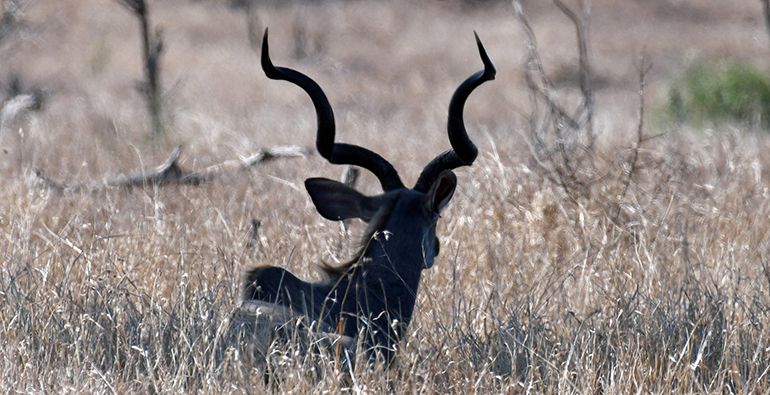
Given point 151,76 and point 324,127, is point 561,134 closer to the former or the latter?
point 324,127

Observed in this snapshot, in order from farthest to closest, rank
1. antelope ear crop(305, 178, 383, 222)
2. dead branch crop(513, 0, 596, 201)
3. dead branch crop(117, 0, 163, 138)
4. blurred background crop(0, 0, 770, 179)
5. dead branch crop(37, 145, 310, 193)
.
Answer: blurred background crop(0, 0, 770, 179), dead branch crop(117, 0, 163, 138), dead branch crop(37, 145, 310, 193), dead branch crop(513, 0, 596, 201), antelope ear crop(305, 178, 383, 222)

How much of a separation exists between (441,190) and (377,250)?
41 cm

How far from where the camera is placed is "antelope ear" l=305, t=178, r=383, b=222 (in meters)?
4.27

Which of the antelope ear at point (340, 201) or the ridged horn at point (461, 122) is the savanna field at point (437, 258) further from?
the ridged horn at point (461, 122)

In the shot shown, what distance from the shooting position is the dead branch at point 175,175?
6.82 meters

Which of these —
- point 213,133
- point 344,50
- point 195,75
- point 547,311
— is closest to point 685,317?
point 547,311

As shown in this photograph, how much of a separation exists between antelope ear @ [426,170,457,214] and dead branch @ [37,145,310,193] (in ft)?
10.4

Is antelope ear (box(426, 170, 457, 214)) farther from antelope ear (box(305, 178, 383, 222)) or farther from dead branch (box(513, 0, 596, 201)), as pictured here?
dead branch (box(513, 0, 596, 201))

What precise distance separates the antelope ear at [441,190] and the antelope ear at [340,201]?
297mm

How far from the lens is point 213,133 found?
10336 mm

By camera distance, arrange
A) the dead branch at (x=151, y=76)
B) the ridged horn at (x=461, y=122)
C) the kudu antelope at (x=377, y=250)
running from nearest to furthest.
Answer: the kudu antelope at (x=377, y=250) → the ridged horn at (x=461, y=122) → the dead branch at (x=151, y=76)

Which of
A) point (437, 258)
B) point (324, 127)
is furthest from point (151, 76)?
point (324, 127)

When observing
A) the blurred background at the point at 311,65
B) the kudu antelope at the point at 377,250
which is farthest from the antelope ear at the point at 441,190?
the blurred background at the point at 311,65

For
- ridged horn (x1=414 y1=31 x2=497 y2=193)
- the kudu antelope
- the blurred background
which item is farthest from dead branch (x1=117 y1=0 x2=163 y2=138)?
ridged horn (x1=414 y1=31 x2=497 y2=193)
